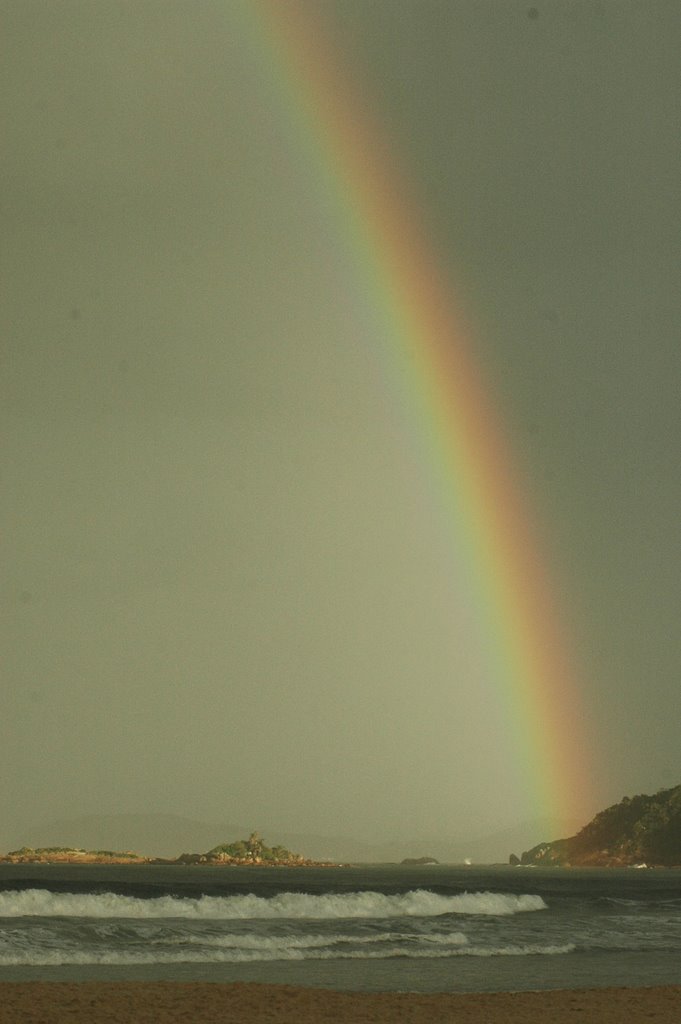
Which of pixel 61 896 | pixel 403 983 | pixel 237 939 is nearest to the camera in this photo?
pixel 403 983

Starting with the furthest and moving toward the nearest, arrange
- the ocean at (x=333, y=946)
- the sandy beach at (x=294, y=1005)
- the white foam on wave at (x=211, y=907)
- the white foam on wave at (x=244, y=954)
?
the white foam on wave at (x=211, y=907), the white foam on wave at (x=244, y=954), the ocean at (x=333, y=946), the sandy beach at (x=294, y=1005)

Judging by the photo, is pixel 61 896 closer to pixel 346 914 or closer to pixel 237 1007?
pixel 346 914

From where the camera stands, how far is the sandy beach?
19.4m

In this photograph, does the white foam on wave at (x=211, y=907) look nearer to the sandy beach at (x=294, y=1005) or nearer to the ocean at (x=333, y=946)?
the ocean at (x=333, y=946)

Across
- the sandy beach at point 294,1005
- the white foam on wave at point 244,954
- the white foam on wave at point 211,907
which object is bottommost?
the sandy beach at point 294,1005

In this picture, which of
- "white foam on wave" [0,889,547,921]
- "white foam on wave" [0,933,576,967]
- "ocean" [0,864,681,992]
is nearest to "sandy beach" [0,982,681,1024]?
"ocean" [0,864,681,992]

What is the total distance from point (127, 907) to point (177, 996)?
32.4 metres

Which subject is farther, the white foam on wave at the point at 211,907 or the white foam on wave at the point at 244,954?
the white foam on wave at the point at 211,907

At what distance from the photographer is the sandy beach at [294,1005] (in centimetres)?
1936

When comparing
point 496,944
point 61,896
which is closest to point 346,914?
point 61,896

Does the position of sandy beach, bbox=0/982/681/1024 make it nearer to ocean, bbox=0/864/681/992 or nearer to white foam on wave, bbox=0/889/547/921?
Answer: ocean, bbox=0/864/681/992

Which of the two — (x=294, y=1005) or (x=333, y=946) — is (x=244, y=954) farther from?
(x=294, y=1005)

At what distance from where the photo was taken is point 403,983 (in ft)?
82.0

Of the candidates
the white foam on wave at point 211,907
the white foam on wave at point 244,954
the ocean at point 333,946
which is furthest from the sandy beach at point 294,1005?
the white foam on wave at point 211,907
